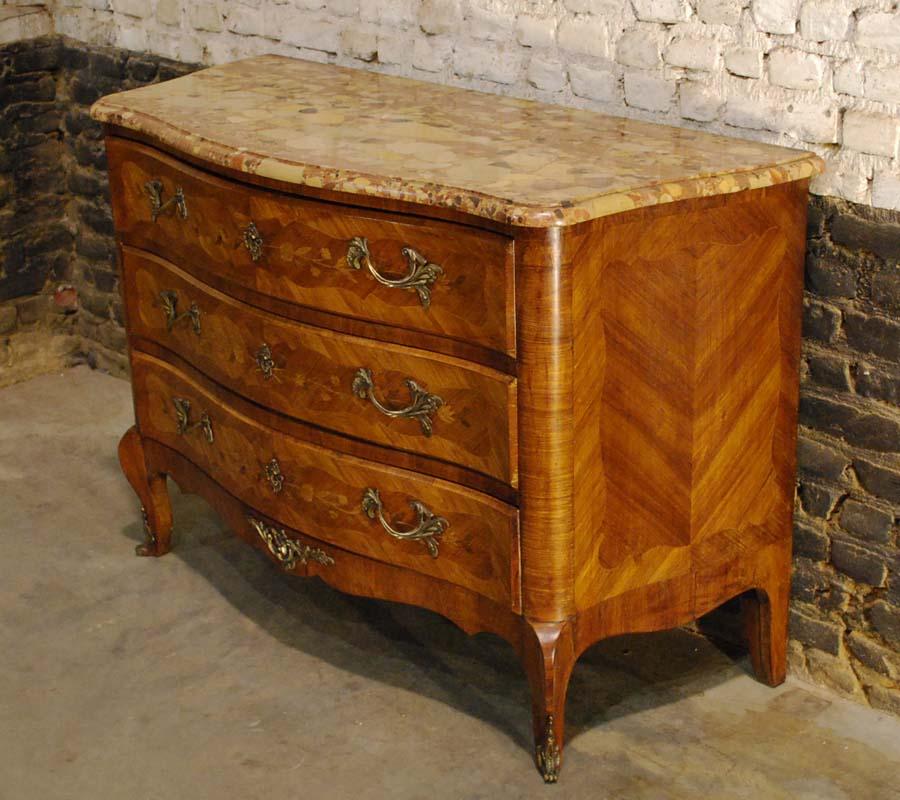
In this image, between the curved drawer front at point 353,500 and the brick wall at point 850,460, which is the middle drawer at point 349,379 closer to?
the curved drawer front at point 353,500

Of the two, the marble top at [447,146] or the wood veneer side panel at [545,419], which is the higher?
the marble top at [447,146]

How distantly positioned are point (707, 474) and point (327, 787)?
0.98 metres

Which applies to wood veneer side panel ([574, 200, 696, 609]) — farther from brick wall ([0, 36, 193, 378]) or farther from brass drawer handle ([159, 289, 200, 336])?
brick wall ([0, 36, 193, 378])

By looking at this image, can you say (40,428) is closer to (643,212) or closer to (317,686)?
(317,686)

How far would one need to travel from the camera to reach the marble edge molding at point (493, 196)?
2537mm

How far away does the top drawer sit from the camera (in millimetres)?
2674

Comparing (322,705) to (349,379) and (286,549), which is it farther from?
(349,379)

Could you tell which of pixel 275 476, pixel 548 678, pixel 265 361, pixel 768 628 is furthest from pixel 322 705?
pixel 768 628

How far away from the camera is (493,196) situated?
258 cm

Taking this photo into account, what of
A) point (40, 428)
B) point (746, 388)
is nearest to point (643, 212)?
point (746, 388)

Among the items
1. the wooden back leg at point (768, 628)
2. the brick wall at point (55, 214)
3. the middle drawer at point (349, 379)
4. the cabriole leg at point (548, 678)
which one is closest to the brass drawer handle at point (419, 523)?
the middle drawer at point (349, 379)

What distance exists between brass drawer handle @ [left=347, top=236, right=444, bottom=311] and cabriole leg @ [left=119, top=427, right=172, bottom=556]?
1210 mm

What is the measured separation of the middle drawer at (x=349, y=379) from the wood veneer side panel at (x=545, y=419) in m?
0.05

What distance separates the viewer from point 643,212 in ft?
8.78
